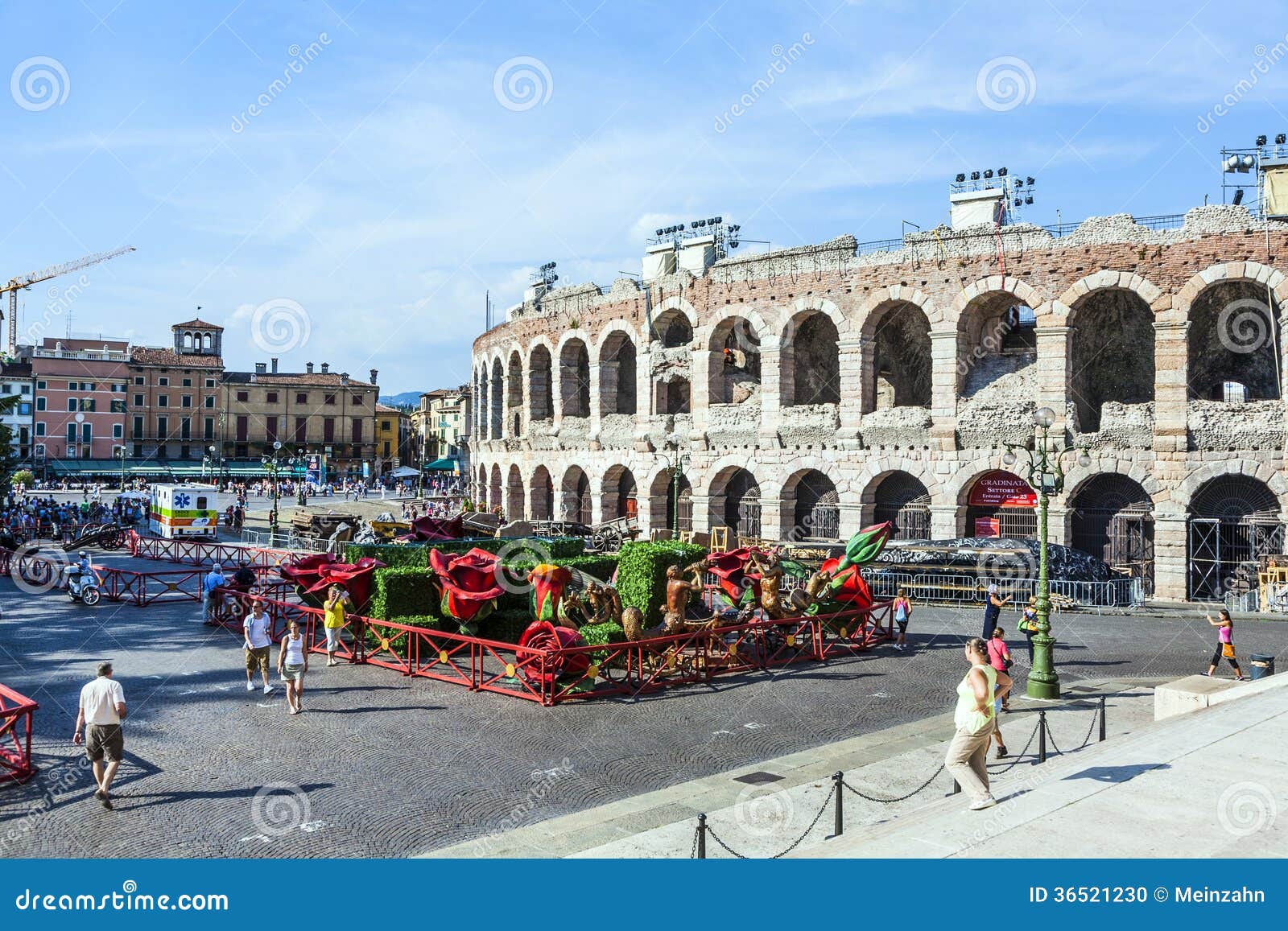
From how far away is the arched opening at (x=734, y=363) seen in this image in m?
35.0

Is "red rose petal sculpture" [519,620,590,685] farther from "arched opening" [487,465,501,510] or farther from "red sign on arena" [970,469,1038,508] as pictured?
"arched opening" [487,465,501,510]

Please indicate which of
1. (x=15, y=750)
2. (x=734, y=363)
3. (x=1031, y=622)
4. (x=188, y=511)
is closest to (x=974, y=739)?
(x=1031, y=622)

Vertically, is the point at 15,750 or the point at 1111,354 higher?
the point at 1111,354

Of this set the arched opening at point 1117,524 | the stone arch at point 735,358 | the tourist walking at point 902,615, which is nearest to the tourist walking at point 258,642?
the tourist walking at point 902,615

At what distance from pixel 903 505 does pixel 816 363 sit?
22.2ft

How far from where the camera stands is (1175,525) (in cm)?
2655

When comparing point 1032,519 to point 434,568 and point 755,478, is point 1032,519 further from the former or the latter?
point 434,568

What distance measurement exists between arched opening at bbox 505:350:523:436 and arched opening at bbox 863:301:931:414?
18613 mm

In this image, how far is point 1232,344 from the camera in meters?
28.3

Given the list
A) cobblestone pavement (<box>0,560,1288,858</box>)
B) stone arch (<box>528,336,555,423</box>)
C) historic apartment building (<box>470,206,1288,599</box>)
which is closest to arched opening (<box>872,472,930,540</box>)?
historic apartment building (<box>470,206,1288,599</box>)

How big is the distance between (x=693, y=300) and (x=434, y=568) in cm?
2089

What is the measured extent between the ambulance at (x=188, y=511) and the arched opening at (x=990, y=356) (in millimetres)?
28378

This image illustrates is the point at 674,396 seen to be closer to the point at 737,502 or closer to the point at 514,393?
the point at 737,502

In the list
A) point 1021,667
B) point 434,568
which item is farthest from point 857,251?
point 434,568
